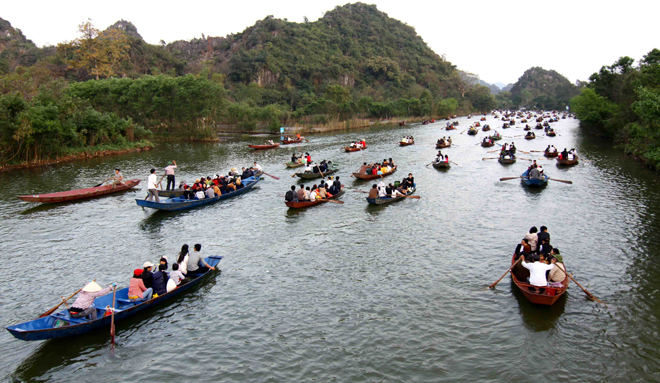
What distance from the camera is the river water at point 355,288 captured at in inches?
424

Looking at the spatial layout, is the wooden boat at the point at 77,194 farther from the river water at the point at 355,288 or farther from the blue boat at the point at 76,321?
the blue boat at the point at 76,321

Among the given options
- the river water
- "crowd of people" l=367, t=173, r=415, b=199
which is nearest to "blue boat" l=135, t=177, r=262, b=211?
the river water

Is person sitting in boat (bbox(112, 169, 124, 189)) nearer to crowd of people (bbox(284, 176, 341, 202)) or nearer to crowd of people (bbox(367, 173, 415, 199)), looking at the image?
crowd of people (bbox(284, 176, 341, 202))

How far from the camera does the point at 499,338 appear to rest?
11641mm

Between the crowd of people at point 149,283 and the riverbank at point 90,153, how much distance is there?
3290cm

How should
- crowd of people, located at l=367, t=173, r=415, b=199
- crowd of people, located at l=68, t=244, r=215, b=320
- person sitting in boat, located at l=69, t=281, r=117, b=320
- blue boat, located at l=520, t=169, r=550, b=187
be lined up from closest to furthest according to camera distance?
person sitting in boat, located at l=69, t=281, r=117, b=320 < crowd of people, located at l=68, t=244, r=215, b=320 < crowd of people, located at l=367, t=173, r=415, b=199 < blue boat, located at l=520, t=169, r=550, b=187

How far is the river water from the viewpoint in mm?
10773

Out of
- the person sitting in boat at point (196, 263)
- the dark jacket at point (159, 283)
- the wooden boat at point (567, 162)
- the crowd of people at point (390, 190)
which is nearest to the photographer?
the dark jacket at point (159, 283)

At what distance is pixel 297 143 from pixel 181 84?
789 inches

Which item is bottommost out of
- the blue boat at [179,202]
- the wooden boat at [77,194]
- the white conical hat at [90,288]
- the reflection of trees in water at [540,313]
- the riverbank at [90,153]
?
the reflection of trees in water at [540,313]

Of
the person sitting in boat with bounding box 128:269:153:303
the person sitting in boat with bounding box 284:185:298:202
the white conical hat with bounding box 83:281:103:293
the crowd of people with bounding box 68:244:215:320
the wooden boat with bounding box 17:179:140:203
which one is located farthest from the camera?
the wooden boat with bounding box 17:179:140:203

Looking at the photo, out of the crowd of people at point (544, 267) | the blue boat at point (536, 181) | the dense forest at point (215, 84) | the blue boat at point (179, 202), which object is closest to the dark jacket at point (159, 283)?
the blue boat at point (179, 202)

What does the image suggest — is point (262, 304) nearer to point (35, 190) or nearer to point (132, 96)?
point (35, 190)

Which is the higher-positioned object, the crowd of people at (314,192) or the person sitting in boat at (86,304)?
the crowd of people at (314,192)
